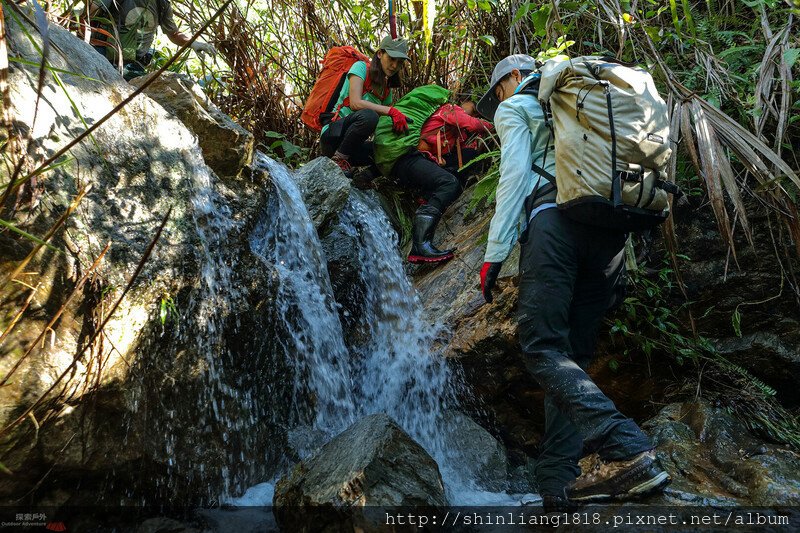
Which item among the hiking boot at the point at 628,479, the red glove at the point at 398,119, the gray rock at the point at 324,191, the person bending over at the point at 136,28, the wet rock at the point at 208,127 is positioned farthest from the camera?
the person bending over at the point at 136,28

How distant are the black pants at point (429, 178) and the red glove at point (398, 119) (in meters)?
0.25

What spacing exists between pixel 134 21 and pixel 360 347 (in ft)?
11.8

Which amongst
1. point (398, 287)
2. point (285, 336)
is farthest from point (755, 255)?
point (285, 336)

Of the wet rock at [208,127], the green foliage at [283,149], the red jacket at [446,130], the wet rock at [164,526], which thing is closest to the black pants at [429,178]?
the red jacket at [446,130]

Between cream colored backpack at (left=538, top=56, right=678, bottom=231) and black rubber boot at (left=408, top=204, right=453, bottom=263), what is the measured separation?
86.5 inches

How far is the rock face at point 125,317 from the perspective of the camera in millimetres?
2518

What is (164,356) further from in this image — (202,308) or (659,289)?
(659,289)

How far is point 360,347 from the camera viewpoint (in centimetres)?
468

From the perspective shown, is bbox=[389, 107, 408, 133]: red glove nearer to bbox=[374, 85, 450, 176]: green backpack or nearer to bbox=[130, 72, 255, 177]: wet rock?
bbox=[374, 85, 450, 176]: green backpack

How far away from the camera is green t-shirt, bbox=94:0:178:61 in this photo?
533 centimetres

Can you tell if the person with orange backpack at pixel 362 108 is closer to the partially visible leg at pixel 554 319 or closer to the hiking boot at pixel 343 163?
the hiking boot at pixel 343 163

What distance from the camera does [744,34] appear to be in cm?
477

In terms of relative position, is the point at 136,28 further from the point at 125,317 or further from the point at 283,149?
the point at 125,317

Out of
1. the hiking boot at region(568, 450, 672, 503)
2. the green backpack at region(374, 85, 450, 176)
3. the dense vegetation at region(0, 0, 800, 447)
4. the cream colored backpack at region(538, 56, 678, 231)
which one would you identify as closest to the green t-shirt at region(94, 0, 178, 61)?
the dense vegetation at region(0, 0, 800, 447)
